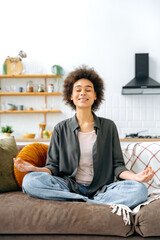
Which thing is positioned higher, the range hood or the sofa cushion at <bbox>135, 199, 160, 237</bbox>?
the range hood

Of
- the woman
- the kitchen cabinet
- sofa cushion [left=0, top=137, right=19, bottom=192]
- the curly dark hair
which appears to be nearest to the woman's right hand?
the woman

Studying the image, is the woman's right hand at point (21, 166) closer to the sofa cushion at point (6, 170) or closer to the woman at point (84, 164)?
the woman at point (84, 164)

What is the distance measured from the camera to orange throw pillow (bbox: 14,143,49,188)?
6.56 ft

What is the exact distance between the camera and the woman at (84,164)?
165 centimetres

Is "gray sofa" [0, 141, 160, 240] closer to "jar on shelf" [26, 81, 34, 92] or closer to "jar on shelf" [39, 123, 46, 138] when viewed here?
"jar on shelf" [39, 123, 46, 138]

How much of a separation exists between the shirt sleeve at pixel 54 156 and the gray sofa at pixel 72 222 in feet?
1.30

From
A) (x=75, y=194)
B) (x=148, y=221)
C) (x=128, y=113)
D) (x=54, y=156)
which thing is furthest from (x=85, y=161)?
(x=128, y=113)

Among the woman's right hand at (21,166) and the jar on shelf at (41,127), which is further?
the jar on shelf at (41,127)

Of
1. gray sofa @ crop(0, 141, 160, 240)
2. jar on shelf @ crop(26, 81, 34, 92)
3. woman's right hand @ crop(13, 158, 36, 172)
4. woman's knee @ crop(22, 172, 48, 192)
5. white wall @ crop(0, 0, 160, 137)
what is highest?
white wall @ crop(0, 0, 160, 137)

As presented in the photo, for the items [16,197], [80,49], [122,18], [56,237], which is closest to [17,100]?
[80,49]

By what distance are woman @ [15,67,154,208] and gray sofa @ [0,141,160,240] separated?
0.11 m

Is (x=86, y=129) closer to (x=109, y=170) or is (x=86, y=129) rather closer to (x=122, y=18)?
(x=109, y=170)

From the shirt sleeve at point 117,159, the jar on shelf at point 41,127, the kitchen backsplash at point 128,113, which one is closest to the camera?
the shirt sleeve at point 117,159

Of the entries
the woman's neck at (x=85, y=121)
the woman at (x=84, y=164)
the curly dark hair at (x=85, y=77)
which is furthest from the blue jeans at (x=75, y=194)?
the curly dark hair at (x=85, y=77)
